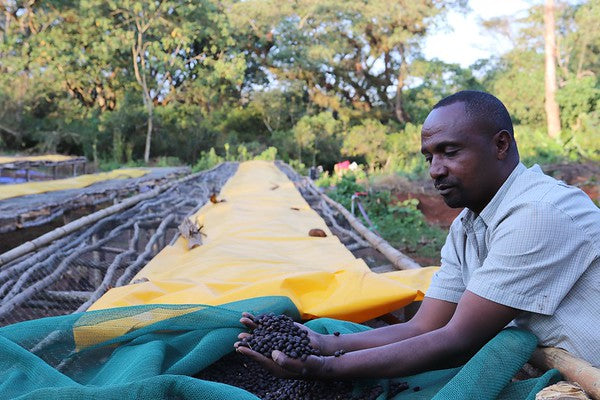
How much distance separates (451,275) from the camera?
1.41 metres

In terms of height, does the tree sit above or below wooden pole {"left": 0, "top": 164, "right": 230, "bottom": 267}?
above

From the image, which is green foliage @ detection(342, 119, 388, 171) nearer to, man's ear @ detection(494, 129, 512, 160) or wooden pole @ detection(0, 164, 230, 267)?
wooden pole @ detection(0, 164, 230, 267)

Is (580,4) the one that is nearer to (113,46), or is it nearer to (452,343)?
(113,46)

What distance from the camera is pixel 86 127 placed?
15703mm

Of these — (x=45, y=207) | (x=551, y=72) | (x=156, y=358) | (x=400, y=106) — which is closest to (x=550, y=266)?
(x=156, y=358)

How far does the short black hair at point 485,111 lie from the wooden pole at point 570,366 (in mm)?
481

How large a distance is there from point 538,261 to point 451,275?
35 cm

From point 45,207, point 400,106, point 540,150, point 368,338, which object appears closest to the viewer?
point 368,338

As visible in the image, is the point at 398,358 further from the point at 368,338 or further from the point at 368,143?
the point at 368,143

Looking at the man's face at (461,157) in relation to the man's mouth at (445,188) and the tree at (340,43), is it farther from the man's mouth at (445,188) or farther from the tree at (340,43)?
the tree at (340,43)

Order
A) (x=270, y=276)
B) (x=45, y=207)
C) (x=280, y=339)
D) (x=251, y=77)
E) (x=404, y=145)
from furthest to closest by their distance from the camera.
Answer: (x=251, y=77) → (x=404, y=145) → (x=45, y=207) → (x=270, y=276) → (x=280, y=339)

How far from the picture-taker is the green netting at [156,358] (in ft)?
3.35

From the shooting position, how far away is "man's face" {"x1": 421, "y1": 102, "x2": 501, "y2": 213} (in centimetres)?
121

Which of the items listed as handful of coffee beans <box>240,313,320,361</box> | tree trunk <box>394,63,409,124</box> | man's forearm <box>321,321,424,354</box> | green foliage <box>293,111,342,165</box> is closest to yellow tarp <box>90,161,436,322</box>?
man's forearm <box>321,321,424,354</box>
